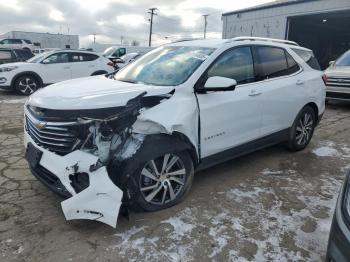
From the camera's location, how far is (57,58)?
11531mm

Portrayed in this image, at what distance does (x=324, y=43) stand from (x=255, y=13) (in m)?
9.65

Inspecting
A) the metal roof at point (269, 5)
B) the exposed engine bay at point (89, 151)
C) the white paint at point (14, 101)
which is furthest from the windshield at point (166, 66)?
the metal roof at point (269, 5)

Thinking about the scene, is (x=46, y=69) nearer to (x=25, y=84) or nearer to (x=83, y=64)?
(x=25, y=84)

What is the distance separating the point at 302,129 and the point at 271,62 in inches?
53.5

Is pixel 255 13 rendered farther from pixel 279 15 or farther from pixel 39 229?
pixel 39 229

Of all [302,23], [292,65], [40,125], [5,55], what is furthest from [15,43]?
[40,125]

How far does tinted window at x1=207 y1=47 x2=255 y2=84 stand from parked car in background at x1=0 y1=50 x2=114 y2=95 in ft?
28.5

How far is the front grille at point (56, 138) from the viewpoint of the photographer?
306 cm

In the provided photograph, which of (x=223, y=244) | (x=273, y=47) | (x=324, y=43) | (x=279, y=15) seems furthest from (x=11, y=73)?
(x=324, y=43)

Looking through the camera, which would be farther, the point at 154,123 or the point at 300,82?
the point at 300,82

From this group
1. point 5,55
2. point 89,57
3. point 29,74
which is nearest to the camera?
point 29,74

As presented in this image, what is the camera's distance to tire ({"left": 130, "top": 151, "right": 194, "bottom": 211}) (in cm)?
323

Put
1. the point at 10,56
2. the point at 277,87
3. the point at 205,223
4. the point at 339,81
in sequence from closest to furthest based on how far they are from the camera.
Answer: the point at 205,223, the point at 277,87, the point at 339,81, the point at 10,56

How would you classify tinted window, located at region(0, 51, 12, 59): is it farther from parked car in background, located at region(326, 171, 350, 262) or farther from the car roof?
parked car in background, located at region(326, 171, 350, 262)
